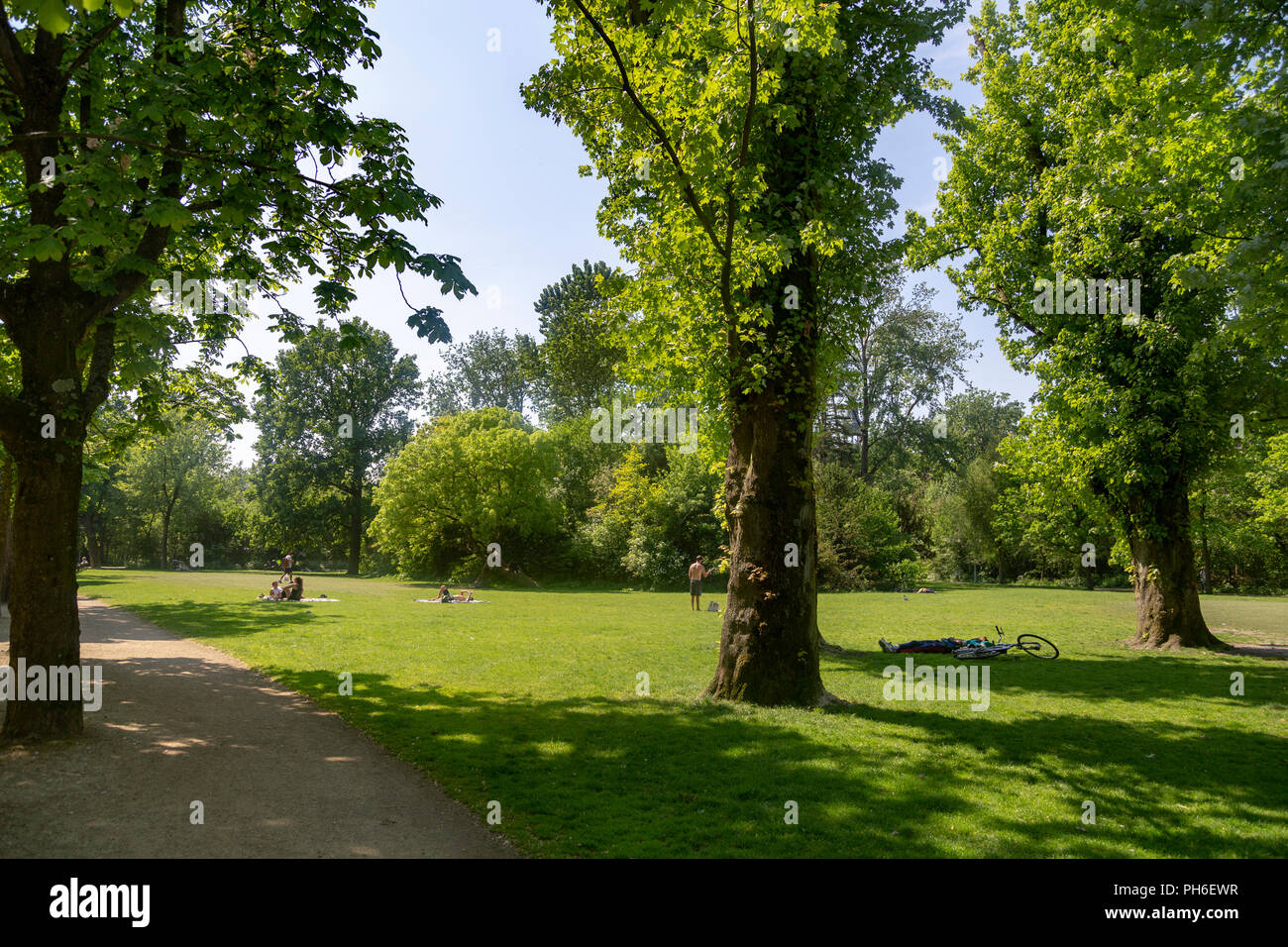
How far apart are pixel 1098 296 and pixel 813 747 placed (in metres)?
14.4

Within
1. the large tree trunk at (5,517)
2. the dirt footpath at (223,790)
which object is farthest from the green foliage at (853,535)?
the large tree trunk at (5,517)

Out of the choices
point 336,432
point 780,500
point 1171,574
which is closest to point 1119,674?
point 1171,574

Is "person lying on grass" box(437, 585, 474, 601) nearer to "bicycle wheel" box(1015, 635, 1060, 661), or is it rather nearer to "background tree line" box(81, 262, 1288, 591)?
"background tree line" box(81, 262, 1288, 591)

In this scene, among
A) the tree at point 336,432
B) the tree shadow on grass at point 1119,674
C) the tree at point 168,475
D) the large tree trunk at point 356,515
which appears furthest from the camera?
the tree at point 168,475

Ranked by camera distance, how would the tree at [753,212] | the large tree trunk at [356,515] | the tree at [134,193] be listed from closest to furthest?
the tree at [134,193]
the tree at [753,212]
the large tree trunk at [356,515]

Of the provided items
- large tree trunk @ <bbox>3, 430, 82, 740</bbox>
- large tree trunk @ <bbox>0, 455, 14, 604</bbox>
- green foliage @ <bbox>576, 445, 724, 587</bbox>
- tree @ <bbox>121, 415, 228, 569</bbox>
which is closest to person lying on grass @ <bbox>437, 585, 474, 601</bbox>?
green foliage @ <bbox>576, 445, 724, 587</bbox>

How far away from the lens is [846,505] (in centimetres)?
3703

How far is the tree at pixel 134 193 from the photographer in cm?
638

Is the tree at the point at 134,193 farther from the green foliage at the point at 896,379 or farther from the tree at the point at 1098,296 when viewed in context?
the green foliage at the point at 896,379

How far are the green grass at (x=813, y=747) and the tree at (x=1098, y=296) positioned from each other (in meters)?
3.77

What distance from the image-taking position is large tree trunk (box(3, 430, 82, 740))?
721 cm

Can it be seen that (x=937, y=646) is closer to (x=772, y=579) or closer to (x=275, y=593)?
(x=772, y=579)

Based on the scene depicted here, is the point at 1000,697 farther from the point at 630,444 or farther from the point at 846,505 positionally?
the point at 630,444

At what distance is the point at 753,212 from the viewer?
929 centimetres
